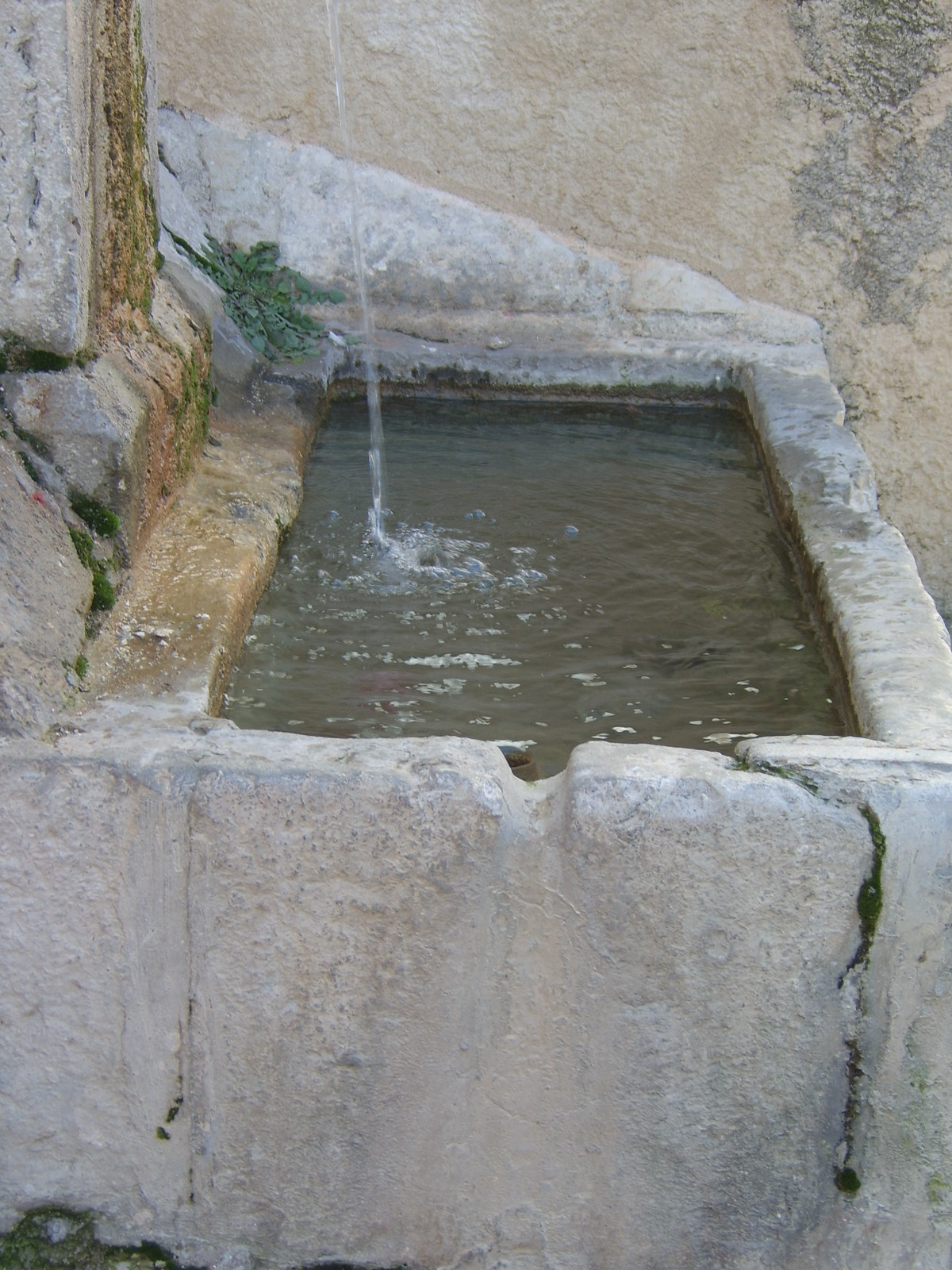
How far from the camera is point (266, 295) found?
10.9ft

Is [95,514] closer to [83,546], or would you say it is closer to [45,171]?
[83,546]

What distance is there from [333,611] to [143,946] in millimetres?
881

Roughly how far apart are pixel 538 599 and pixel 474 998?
98cm

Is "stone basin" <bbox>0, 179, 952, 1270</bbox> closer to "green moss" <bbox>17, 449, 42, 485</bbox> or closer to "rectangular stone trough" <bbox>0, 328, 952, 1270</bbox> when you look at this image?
"rectangular stone trough" <bbox>0, 328, 952, 1270</bbox>

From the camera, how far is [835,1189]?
1415 millimetres

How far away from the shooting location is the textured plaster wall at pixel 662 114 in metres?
3.27

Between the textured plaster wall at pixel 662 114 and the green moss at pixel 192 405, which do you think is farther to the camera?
the textured plaster wall at pixel 662 114

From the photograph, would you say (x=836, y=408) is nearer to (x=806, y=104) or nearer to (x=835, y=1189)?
(x=806, y=104)

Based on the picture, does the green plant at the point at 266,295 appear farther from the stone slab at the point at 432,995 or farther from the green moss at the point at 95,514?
the stone slab at the point at 432,995

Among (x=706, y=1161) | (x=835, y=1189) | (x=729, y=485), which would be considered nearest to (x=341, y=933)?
(x=706, y=1161)

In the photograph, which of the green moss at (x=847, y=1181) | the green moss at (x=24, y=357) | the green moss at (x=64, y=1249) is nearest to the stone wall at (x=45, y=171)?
the green moss at (x=24, y=357)

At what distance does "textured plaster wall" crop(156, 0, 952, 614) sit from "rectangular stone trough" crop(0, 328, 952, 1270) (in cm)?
237

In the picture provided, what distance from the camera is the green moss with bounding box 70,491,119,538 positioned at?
1769mm

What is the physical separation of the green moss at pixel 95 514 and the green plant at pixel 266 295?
141cm
